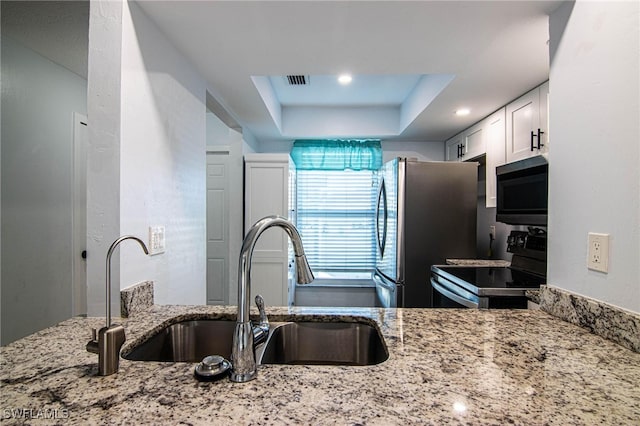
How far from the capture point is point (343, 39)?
1464 millimetres

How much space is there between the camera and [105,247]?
109cm

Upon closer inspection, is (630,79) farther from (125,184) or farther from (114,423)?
(125,184)

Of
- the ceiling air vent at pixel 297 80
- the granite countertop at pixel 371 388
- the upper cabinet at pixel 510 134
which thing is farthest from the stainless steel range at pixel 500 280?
the ceiling air vent at pixel 297 80

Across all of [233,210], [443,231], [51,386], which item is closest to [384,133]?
[443,231]

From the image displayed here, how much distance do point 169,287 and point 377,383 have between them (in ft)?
3.83

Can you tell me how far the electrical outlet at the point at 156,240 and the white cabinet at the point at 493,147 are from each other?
2.37m

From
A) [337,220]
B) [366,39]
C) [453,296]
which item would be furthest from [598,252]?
[337,220]

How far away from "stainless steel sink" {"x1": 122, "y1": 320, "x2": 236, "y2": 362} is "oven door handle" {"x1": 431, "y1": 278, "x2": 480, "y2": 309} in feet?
4.13

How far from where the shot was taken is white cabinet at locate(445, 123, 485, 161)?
273 centimetres

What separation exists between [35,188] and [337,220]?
271cm

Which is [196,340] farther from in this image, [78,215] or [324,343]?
[78,215]

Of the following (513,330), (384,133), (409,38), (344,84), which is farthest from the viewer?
(384,133)

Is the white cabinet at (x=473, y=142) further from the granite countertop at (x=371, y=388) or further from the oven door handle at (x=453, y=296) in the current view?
the granite countertop at (x=371, y=388)

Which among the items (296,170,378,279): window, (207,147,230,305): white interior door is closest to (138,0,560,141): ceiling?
(207,147,230,305): white interior door
